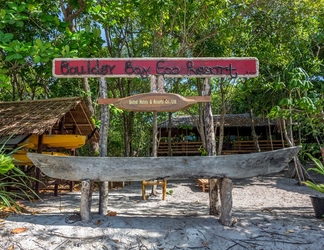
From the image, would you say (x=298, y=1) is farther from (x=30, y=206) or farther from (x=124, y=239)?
(x=30, y=206)

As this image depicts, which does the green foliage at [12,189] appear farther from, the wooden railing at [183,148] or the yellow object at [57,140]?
the wooden railing at [183,148]

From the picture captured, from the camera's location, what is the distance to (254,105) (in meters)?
13.5

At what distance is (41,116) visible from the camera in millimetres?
→ 6195

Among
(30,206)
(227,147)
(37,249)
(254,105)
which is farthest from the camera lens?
(227,147)

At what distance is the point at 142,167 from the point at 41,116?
3.83m

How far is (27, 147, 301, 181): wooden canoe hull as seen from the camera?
350 cm

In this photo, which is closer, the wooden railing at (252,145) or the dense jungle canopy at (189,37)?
the dense jungle canopy at (189,37)

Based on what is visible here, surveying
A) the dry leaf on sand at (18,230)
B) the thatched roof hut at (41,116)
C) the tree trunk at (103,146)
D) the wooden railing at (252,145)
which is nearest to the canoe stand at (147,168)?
the tree trunk at (103,146)

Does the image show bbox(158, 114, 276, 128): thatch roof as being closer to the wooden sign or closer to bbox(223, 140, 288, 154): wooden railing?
bbox(223, 140, 288, 154): wooden railing

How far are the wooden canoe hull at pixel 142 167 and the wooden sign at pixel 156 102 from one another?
831 mm

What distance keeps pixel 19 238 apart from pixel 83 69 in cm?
253

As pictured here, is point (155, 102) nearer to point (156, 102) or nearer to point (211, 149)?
point (156, 102)

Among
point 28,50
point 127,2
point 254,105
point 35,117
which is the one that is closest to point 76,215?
point 28,50

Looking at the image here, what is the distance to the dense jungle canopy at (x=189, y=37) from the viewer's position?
217 inches
